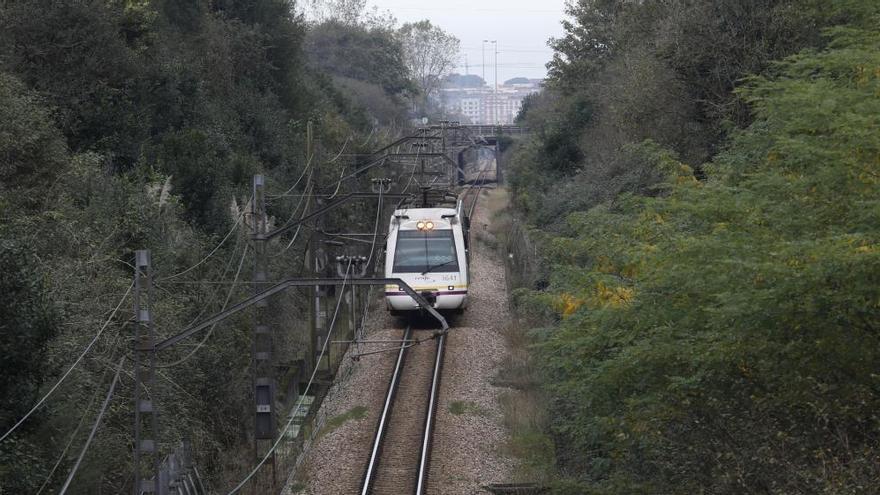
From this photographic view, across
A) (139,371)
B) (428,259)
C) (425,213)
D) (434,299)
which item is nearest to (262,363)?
(139,371)

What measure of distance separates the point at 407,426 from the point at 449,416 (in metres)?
1.07

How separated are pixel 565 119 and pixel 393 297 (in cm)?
2103

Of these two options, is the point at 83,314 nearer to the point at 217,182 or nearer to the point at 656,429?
the point at 656,429

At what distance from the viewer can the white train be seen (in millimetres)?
24328

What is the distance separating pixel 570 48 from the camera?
45719 mm

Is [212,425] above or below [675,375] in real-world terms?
below

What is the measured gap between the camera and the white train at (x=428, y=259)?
24328mm

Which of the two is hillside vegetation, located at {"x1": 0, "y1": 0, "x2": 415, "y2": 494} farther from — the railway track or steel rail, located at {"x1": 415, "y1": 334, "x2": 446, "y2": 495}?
steel rail, located at {"x1": 415, "y1": 334, "x2": 446, "y2": 495}

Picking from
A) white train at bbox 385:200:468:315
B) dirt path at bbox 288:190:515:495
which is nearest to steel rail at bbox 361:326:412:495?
dirt path at bbox 288:190:515:495

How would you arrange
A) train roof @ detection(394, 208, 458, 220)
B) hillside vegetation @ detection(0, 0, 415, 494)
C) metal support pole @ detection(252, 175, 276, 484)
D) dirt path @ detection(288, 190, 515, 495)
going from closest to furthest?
hillside vegetation @ detection(0, 0, 415, 494) → metal support pole @ detection(252, 175, 276, 484) → dirt path @ detection(288, 190, 515, 495) → train roof @ detection(394, 208, 458, 220)

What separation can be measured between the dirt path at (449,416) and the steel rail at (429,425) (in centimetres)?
14

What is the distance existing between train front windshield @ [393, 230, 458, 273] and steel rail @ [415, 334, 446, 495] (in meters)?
1.81

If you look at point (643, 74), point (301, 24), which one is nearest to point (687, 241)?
point (643, 74)

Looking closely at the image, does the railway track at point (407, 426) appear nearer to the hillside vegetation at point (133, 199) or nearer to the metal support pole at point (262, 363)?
the metal support pole at point (262, 363)
